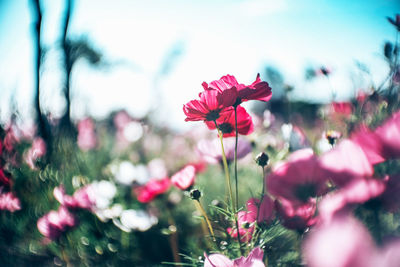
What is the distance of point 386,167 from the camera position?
17.7 inches

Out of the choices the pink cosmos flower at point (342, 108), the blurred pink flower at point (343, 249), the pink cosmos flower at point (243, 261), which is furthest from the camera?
the pink cosmos flower at point (342, 108)

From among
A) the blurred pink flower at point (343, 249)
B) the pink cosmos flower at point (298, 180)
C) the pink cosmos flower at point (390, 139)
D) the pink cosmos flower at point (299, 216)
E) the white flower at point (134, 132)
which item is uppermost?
the pink cosmos flower at point (390, 139)

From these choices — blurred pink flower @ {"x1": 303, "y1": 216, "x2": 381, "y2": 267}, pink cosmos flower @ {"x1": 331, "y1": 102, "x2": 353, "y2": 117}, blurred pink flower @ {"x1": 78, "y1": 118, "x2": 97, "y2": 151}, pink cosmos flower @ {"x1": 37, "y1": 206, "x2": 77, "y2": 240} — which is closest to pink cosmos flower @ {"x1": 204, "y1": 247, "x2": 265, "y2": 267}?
blurred pink flower @ {"x1": 303, "y1": 216, "x2": 381, "y2": 267}

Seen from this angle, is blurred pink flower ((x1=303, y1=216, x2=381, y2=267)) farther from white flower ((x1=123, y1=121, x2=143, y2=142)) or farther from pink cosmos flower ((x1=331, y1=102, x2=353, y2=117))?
white flower ((x1=123, y1=121, x2=143, y2=142))

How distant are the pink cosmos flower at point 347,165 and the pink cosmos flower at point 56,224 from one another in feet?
1.65

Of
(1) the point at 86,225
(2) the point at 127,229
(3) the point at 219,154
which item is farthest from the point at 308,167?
(1) the point at 86,225

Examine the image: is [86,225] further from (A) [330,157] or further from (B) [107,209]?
(A) [330,157]

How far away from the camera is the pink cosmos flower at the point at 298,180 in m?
0.24

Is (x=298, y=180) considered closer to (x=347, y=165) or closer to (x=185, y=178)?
(x=347, y=165)

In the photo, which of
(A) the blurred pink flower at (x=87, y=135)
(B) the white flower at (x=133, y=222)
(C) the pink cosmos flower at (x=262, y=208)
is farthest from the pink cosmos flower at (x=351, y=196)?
(A) the blurred pink flower at (x=87, y=135)

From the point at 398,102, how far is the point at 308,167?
1.31ft

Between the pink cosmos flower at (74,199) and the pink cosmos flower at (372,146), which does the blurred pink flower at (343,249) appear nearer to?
the pink cosmos flower at (372,146)

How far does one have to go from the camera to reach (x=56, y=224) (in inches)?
19.8

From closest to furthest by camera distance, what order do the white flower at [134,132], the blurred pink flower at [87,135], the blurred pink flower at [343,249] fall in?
the blurred pink flower at [343,249] → the blurred pink flower at [87,135] → the white flower at [134,132]
